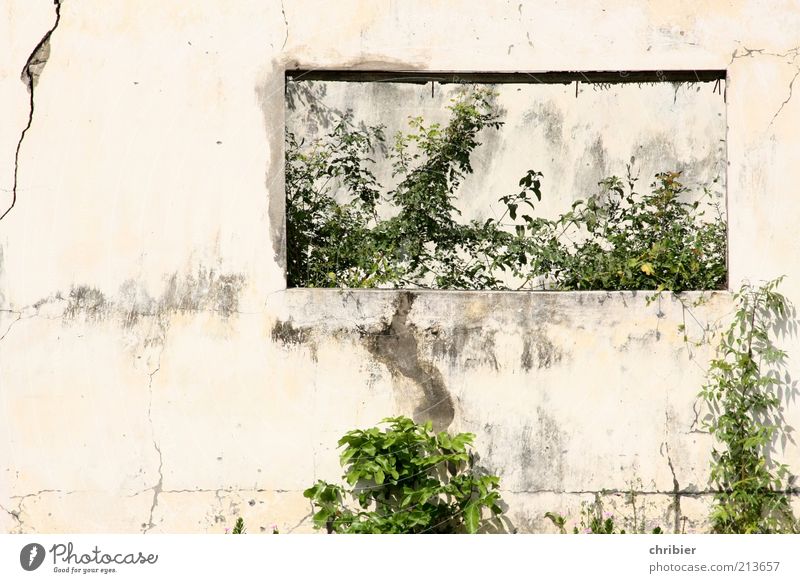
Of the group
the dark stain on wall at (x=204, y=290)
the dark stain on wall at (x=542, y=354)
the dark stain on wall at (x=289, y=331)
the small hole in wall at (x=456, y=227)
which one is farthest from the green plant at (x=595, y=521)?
the dark stain on wall at (x=204, y=290)

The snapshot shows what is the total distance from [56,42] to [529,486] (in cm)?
293

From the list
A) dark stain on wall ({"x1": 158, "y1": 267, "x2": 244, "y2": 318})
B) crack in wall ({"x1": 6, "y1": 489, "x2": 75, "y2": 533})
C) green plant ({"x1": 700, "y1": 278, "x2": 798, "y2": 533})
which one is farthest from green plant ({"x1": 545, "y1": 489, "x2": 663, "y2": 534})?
crack in wall ({"x1": 6, "y1": 489, "x2": 75, "y2": 533})

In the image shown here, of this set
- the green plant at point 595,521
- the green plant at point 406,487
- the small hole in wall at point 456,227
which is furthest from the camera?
the small hole in wall at point 456,227

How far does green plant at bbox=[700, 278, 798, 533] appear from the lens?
405 cm

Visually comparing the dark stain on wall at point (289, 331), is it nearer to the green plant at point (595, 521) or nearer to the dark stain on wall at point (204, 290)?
the dark stain on wall at point (204, 290)

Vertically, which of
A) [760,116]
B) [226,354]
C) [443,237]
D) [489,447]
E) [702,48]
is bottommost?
[489,447]

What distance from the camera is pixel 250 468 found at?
4.16 meters

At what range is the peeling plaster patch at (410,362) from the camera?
13.6ft

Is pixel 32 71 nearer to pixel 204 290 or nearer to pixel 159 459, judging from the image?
pixel 204 290

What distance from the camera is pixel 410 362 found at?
4.15 metres

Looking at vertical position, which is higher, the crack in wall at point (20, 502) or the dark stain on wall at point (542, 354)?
the dark stain on wall at point (542, 354)

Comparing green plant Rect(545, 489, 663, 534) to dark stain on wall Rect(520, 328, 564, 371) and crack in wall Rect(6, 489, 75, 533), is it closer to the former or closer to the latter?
dark stain on wall Rect(520, 328, 564, 371)

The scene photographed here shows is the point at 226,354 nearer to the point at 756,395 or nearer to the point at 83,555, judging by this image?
the point at 83,555

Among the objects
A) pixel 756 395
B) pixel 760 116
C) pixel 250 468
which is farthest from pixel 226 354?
pixel 760 116
